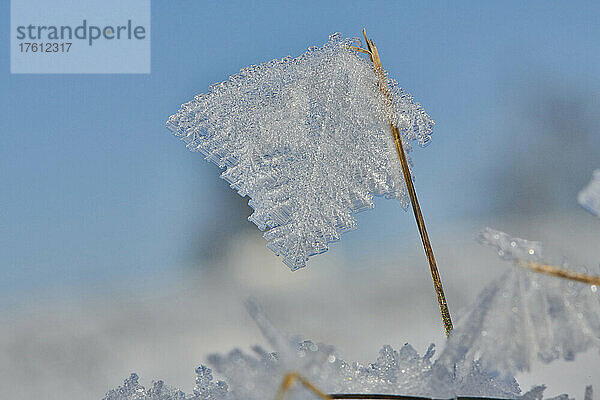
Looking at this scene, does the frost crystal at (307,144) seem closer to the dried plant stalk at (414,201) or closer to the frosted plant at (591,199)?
the dried plant stalk at (414,201)

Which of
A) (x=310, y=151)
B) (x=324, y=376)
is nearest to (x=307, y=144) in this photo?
(x=310, y=151)

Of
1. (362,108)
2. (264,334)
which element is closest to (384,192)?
(362,108)

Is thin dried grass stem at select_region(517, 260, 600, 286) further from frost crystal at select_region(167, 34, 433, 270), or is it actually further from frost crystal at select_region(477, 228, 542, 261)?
frost crystal at select_region(167, 34, 433, 270)

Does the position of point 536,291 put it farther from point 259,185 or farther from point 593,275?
point 259,185

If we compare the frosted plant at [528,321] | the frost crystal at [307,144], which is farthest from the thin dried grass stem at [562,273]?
the frost crystal at [307,144]

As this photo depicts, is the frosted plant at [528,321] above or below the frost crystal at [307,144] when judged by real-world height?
below
